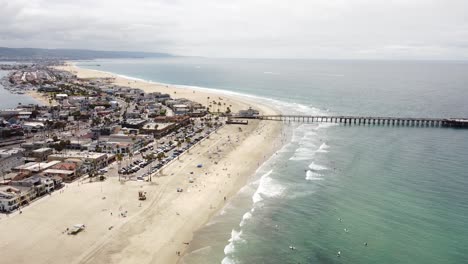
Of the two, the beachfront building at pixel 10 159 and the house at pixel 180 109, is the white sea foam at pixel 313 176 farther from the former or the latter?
the house at pixel 180 109

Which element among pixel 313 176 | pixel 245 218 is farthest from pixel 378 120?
pixel 245 218

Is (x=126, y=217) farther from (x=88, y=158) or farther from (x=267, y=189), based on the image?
(x=88, y=158)

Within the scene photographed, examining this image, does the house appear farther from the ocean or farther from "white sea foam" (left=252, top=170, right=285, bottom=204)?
"white sea foam" (left=252, top=170, right=285, bottom=204)

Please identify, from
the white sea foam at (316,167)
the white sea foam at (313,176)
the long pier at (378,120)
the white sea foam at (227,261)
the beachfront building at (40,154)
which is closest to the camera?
the white sea foam at (227,261)

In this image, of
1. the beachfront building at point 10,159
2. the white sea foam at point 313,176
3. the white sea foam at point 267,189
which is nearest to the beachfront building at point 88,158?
the beachfront building at point 10,159

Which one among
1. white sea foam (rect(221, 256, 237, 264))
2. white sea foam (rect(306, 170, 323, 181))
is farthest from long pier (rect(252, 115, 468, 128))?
white sea foam (rect(221, 256, 237, 264))
